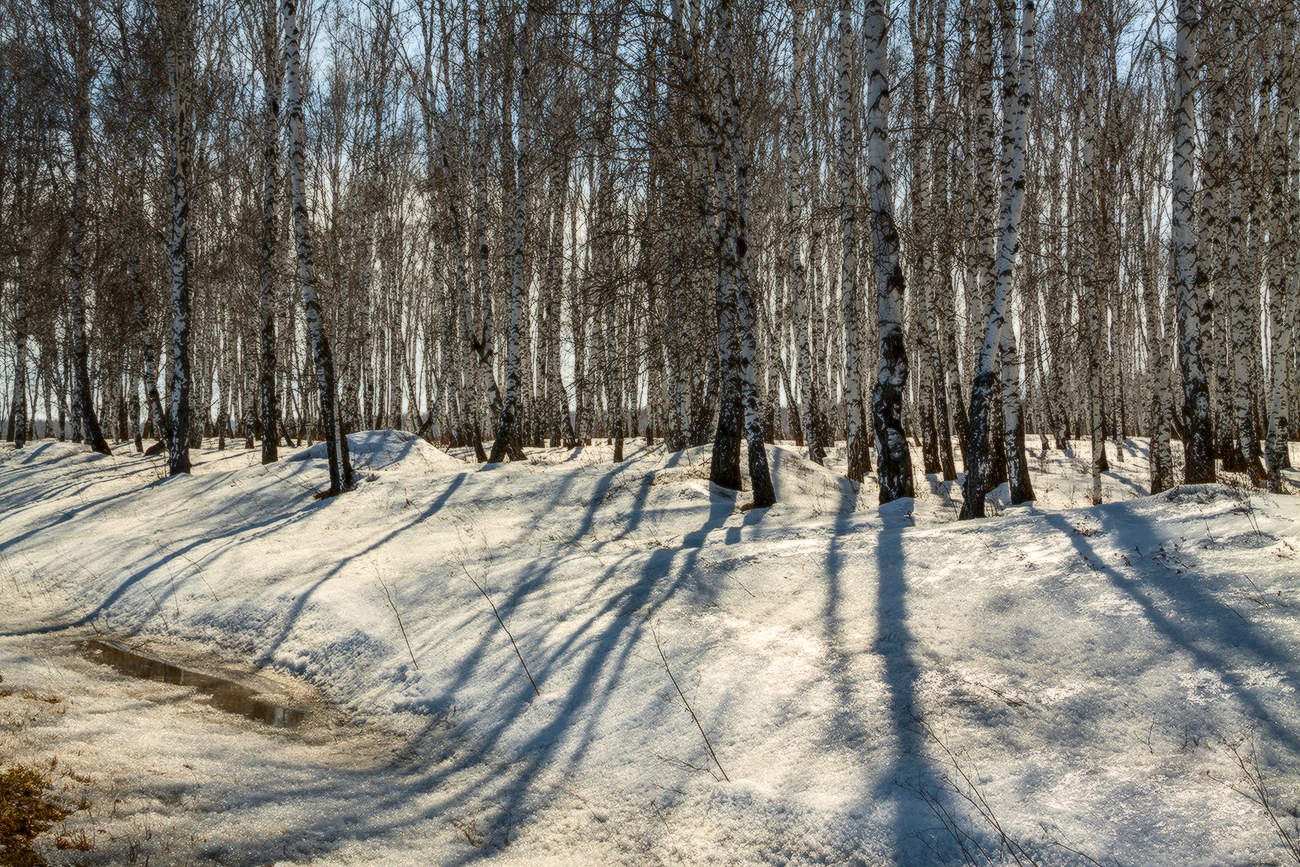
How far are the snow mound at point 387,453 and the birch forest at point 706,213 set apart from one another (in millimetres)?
1180

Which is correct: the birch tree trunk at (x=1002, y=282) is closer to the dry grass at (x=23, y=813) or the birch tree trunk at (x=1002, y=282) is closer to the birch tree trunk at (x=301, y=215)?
the dry grass at (x=23, y=813)

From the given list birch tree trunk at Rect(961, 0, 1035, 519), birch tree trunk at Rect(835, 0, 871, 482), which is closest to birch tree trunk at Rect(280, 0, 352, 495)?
birch tree trunk at Rect(835, 0, 871, 482)

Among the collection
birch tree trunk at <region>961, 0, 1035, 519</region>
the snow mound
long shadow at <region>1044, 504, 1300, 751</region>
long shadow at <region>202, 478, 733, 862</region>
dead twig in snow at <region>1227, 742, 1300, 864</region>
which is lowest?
long shadow at <region>202, 478, 733, 862</region>

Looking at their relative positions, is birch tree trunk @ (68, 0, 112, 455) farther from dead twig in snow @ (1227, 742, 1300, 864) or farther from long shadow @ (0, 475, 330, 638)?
Answer: dead twig in snow @ (1227, 742, 1300, 864)

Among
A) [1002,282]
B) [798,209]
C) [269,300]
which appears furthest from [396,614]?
[269,300]

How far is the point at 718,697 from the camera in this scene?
15.5ft

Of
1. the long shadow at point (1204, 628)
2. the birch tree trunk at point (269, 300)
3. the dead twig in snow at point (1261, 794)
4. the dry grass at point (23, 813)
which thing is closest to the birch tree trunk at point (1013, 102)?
the long shadow at point (1204, 628)

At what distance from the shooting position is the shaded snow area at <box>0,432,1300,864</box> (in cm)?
340

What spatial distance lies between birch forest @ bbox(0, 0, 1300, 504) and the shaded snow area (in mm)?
3238

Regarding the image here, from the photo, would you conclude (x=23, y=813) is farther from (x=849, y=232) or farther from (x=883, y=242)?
(x=849, y=232)

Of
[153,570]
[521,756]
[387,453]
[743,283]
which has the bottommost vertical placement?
[521,756]

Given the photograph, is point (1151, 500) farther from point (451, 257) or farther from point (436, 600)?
point (451, 257)

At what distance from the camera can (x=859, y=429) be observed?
14.1m

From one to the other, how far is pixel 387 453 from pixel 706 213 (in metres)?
8.43
